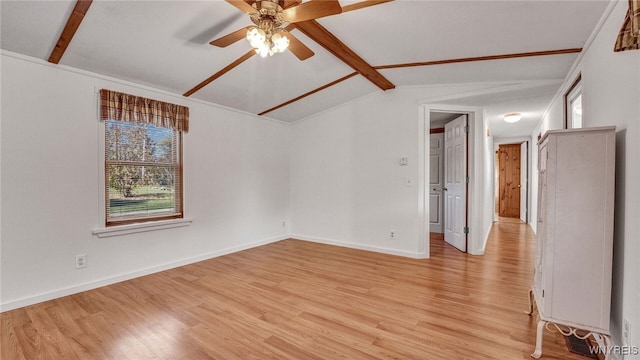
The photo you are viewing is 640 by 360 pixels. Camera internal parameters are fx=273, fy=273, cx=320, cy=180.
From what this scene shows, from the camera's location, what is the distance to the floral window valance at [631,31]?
4.00ft

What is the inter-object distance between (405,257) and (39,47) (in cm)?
471

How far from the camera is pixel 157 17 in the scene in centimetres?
221

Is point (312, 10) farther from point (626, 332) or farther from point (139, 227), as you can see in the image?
point (139, 227)

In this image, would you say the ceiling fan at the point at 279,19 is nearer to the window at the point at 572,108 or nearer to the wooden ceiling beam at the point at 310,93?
the wooden ceiling beam at the point at 310,93

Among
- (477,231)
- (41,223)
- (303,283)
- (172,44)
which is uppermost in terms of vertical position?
(172,44)

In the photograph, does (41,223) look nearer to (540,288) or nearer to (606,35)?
(540,288)

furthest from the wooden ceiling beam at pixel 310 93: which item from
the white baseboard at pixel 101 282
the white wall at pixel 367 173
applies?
the white baseboard at pixel 101 282

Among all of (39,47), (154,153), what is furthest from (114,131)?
(39,47)

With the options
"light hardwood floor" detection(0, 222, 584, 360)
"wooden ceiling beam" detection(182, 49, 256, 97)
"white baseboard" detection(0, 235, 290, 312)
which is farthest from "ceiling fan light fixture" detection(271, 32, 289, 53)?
"white baseboard" detection(0, 235, 290, 312)

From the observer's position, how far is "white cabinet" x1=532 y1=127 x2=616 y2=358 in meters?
1.67

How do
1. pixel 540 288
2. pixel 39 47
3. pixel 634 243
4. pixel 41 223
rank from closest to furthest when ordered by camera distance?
pixel 634 243 → pixel 540 288 → pixel 39 47 → pixel 41 223

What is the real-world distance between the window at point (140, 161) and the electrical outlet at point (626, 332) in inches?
168

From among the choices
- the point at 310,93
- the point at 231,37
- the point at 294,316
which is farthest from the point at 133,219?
the point at 310,93

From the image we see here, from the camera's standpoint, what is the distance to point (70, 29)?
222 centimetres
